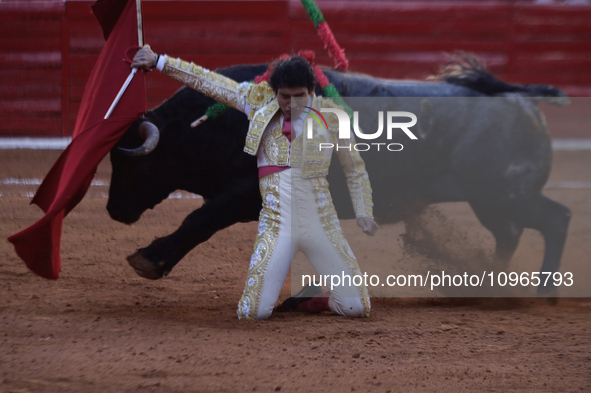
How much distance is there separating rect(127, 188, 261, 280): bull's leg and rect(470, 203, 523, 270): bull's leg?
3.90 feet

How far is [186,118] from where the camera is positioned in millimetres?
3162

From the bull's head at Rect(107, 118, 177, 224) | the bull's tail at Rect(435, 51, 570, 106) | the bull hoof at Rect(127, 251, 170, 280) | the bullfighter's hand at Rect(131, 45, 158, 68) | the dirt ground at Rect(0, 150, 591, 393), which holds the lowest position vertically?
the dirt ground at Rect(0, 150, 591, 393)

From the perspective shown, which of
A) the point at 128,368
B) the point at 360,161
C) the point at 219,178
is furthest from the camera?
the point at 219,178

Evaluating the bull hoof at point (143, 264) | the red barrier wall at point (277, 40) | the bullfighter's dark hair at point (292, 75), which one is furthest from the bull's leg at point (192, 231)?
the red barrier wall at point (277, 40)

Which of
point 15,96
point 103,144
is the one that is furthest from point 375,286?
point 15,96

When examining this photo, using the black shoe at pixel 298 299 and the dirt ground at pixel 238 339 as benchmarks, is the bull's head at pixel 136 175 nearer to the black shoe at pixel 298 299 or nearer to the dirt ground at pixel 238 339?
the dirt ground at pixel 238 339

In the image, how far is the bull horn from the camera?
→ 9.50ft

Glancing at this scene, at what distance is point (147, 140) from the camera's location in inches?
115

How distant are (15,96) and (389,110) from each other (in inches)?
204

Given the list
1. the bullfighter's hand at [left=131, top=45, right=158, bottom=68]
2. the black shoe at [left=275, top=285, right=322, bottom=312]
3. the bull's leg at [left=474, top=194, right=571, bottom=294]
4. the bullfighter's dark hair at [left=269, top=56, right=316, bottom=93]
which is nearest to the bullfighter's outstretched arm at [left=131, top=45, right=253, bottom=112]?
the bullfighter's hand at [left=131, top=45, right=158, bottom=68]

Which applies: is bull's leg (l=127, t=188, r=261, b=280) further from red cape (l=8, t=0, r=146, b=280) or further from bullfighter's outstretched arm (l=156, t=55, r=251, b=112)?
bullfighter's outstretched arm (l=156, t=55, r=251, b=112)

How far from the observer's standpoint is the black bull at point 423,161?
10.2 feet

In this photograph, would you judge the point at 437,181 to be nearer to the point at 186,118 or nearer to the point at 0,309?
the point at 186,118

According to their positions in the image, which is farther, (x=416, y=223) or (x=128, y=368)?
(x=416, y=223)
